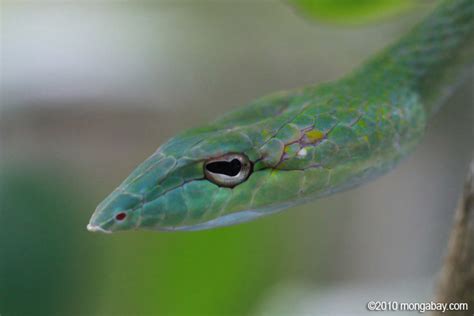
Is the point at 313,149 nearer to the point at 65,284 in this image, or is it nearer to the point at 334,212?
the point at 65,284

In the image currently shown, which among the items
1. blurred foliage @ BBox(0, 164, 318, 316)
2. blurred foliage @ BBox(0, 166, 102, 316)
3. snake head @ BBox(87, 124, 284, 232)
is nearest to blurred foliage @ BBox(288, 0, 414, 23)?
snake head @ BBox(87, 124, 284, 232)

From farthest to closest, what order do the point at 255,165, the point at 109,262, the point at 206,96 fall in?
1. the point at 206,96
2. the point at 109,262
3. the point at 255,165

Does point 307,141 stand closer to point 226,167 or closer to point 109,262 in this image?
point 226,167

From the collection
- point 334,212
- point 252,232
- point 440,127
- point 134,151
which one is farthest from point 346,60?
point 252,232

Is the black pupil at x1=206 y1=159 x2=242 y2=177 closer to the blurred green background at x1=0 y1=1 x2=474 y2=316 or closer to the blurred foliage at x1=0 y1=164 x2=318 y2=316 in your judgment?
the blurred foliage at x1=0 y1=164 x2=318 y2=316

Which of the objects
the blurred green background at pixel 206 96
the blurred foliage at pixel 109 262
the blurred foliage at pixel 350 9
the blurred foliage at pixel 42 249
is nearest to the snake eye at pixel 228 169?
the blurred foliage at pixel 109 262

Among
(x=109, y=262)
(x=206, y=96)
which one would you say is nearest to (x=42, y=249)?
(x=109, y=262)
